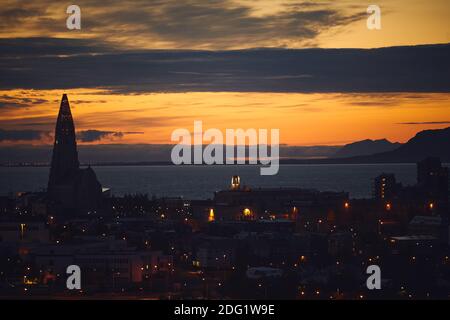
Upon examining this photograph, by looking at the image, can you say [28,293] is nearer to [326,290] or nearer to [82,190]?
[326,290]

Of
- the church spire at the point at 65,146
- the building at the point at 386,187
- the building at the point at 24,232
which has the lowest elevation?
the building at the point at 24,232

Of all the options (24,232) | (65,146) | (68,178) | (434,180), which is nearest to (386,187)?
(434,180)

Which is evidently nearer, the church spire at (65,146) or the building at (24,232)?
the building at (24,232)

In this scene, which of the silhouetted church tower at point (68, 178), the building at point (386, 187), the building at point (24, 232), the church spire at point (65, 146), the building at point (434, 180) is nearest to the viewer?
the building at point (24, 232)

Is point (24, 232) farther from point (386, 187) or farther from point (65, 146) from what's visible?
point (386, 187)

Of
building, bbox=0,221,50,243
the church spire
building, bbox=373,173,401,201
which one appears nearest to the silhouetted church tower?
the church spire

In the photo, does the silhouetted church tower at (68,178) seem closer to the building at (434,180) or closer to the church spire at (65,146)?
the church spire at (65,146)

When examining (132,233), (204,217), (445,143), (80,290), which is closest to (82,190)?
(204,217)

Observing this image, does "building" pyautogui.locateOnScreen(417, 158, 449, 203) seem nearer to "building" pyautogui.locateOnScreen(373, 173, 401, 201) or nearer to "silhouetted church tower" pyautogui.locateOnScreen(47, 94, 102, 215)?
"building" pyautogui.locateOnScreen(373, 173, 401, 201)

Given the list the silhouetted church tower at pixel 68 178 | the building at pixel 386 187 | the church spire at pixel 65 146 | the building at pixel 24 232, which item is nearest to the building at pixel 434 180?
the building at pixel 386 187
